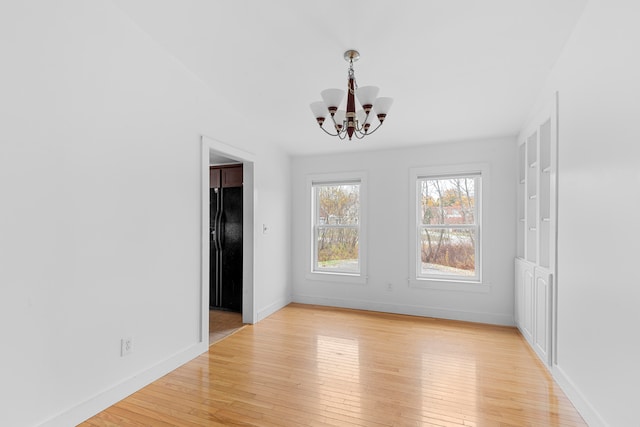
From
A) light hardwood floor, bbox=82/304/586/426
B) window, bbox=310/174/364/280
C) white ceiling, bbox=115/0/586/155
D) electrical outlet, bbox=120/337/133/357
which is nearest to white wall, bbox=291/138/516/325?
window, bbox=310/174/364/280

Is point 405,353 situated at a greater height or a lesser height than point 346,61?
lesser

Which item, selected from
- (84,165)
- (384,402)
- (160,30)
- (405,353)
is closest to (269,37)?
(160,30)

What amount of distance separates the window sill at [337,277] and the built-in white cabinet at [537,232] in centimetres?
203

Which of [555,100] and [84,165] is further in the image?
[555,100]

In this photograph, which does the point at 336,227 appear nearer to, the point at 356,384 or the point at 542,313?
the point at 356,384

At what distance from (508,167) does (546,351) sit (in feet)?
7.42

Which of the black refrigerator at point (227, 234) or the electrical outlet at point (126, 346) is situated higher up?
the black refrigerator at point (227, 234)

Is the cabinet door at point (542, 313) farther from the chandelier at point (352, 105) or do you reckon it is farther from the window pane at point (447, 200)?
the chandelier at point (352, 105)

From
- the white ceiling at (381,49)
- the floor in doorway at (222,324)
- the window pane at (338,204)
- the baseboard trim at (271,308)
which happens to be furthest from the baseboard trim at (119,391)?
the window pane at (338,204)

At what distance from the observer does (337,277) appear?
5004 millimetres

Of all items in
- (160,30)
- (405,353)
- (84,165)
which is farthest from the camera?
(405,353)

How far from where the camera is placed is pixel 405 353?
10.7 feet

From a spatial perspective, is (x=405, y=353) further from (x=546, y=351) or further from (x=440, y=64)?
(x=440, y=64)

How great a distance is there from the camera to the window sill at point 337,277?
16.0 feet
